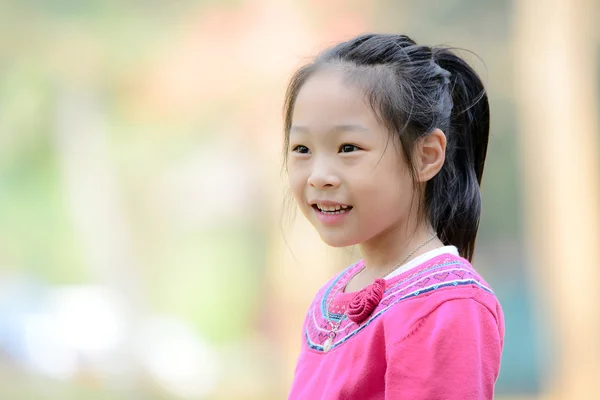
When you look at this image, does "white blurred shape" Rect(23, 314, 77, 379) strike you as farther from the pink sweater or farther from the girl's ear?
the girl's ear

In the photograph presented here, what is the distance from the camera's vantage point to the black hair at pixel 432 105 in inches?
43.3

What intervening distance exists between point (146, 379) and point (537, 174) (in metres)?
1.57

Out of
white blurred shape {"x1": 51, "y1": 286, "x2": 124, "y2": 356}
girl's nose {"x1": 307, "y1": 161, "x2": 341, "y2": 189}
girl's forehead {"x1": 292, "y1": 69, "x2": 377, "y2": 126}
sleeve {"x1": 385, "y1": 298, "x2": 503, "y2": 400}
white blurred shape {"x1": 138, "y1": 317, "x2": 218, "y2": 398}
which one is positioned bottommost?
white blurred shape {"x1": 138, "y1": 317, "x2": 218, "y2": 398}

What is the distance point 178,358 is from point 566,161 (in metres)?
1.53

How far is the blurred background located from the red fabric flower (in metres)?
2.03

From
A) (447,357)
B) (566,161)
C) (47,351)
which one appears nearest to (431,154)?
(447,357)

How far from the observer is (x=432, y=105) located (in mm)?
1127

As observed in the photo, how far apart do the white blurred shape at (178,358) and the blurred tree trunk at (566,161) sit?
1191mm

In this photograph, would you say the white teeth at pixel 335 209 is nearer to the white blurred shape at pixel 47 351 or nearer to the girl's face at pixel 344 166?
the girl's face at pixel 344 166

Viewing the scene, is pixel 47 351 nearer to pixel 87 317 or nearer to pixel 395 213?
pixel 87 317

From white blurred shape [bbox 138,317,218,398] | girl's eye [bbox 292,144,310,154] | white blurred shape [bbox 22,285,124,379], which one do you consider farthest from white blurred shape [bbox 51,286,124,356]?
girl's eye [bbox 292,144,310,154]

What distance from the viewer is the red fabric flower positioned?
1079 mm

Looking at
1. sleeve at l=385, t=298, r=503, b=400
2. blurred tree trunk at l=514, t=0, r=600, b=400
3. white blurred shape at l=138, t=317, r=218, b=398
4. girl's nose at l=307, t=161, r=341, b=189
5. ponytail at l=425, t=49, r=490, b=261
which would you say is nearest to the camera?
sleeve at l=385, t=298, r=503, b=400

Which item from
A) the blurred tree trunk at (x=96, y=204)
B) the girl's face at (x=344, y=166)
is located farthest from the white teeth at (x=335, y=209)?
the blurred tree trunk at (x=96, y=204)
